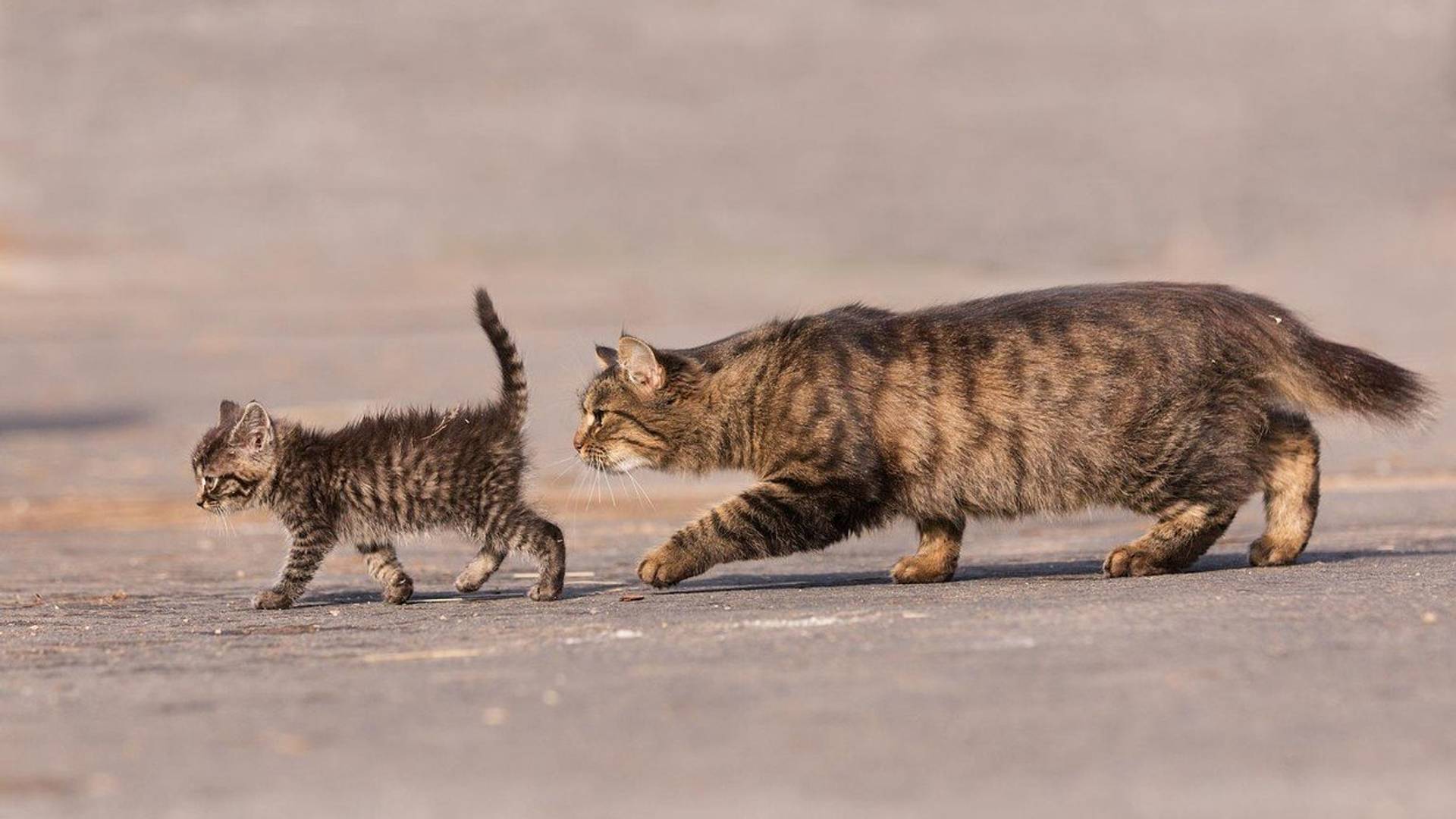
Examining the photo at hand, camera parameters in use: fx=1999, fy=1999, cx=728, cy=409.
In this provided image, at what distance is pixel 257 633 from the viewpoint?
285 inches

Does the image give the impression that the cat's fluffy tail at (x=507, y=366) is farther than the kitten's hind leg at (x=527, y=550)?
Yes

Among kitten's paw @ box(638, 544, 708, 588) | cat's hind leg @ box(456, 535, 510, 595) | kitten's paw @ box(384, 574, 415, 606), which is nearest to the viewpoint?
kitten's paw @ box(638, 544, 708, 588)

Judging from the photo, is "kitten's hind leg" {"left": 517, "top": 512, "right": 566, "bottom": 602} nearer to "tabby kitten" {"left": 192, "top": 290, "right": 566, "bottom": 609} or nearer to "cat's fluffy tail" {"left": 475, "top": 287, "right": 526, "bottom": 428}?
"tabby kitten" {"left": 192, "top": 290, "right": 566, "bottom": 609}

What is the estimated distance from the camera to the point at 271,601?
838cm

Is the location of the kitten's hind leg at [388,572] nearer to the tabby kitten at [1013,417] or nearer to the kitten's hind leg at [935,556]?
the tabby kitten at [1013,417]

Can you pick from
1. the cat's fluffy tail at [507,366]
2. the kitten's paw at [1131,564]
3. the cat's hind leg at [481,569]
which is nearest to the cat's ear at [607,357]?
the cat's fluffy tail at [507,366]

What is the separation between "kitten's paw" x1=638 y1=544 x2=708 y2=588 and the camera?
8.21 m

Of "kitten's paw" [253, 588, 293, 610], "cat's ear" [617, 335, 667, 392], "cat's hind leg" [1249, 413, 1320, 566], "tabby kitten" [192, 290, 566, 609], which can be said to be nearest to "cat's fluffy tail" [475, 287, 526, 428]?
"tabby kitten" [192, 290, 566, 609]

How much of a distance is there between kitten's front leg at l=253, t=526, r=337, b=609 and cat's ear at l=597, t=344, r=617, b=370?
1.51 metres

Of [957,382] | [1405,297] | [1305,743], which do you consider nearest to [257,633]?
[957,382]

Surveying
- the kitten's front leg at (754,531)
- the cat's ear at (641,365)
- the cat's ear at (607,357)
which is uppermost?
the cat's ear at (607,357)

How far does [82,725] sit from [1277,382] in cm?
539

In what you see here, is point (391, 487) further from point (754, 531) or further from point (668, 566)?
point (754, 531)

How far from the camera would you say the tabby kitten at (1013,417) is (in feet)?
27.4
